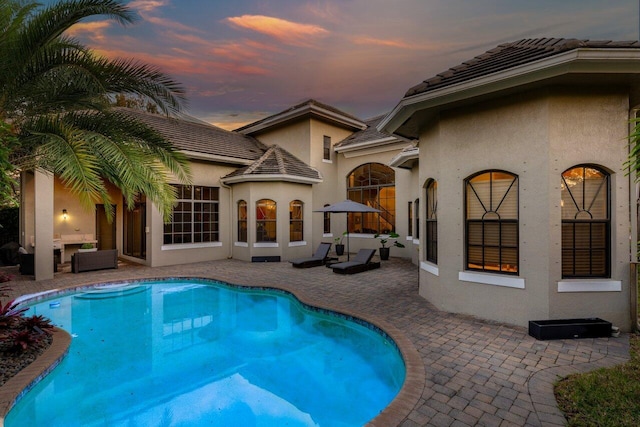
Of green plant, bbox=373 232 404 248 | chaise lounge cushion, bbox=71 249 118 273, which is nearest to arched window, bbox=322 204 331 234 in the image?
green plant, bbox=373 232 404 248

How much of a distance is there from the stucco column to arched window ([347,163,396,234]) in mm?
13029

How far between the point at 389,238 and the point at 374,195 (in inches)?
107

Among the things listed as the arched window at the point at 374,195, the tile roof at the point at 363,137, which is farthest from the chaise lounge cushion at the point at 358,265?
the tile roof at the point at 363,137

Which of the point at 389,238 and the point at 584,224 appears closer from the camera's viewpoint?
the point at 584,224

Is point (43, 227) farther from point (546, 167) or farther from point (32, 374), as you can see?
point (546, 167)

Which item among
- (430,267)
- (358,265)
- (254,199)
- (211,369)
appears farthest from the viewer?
(254,199)

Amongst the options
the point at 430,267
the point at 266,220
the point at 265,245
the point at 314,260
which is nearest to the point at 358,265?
the point at 314,260

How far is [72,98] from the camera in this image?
238 inches

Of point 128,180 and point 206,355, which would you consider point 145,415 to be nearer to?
point 206,355

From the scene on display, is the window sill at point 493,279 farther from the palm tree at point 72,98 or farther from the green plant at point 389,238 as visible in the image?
the green plant at point 389,238

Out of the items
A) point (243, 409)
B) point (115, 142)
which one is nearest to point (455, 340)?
point (243, 409)

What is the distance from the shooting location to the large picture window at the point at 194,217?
45.2 ft

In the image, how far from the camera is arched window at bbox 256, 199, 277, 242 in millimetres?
14781

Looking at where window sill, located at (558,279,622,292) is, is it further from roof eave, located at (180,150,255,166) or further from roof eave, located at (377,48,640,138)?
roof eave, located at (180,150,255,166)
